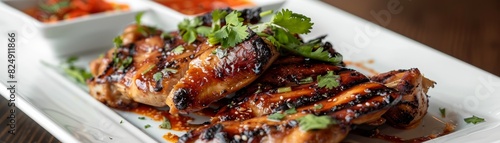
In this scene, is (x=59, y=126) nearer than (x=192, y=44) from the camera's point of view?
Yes

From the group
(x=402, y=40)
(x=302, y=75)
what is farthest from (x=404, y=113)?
Result: (x=402, y=40)

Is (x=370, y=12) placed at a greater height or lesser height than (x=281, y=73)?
greater

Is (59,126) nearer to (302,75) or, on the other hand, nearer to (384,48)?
(302,75)

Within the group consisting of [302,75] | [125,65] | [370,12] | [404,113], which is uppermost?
[370,12]

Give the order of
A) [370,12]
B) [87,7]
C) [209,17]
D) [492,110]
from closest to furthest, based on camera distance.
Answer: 1. [492,110]
2. [209,17]
3. [87,7]
4. [370,12]

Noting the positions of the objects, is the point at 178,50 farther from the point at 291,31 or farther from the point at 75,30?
the point at 75,30

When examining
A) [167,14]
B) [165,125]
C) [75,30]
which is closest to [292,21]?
[165,125]
